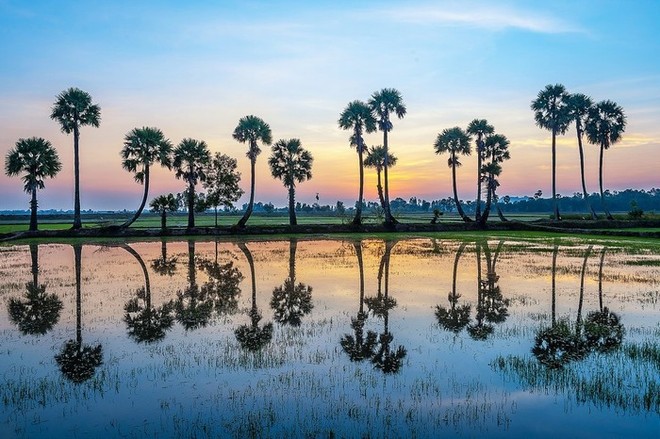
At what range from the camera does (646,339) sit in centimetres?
1320

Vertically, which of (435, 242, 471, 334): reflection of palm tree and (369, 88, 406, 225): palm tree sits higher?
(369, 88, 406, 225): palm tree

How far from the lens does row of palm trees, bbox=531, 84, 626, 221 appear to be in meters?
74.9

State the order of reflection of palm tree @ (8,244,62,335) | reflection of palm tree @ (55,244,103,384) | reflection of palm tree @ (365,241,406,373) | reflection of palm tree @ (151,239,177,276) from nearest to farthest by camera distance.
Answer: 1. reflection of palm tree @ (55,244,103,384)
2. reflection of palm tree @ (365,241,406,373)
3. reflection of palm tree @ (8,244,62,335)
4. reflection of palm tree @ (151,239,177,276)

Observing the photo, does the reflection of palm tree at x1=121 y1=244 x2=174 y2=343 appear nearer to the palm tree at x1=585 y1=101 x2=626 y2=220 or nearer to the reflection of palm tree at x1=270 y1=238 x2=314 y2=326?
the reflection of palm tree at x1=270 y1=238 x2=314 y2=326

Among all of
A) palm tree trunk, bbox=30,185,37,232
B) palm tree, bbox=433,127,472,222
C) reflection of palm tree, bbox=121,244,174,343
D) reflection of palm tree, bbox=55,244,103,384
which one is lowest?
reflection of palm tree, bbox=55,244,103,384

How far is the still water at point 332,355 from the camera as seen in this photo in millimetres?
8422

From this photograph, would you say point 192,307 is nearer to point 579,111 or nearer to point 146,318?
point 146,318

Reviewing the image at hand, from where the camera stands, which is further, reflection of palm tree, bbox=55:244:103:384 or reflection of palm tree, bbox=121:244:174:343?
reflection of palm tree, bbox=121:244:174:343

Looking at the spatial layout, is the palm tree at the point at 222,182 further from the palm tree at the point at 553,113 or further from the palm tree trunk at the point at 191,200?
the palm tree at the point at 553,113

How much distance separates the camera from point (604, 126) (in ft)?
256

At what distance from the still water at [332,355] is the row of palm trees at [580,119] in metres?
55.0

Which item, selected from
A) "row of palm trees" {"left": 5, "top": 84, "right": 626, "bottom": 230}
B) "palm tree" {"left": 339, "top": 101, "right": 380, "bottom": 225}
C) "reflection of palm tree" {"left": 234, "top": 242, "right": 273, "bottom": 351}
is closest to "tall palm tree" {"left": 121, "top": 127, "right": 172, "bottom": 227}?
"row of palm trees" {"left": 5, "top": 84, "right": 626, "bottom": 230}

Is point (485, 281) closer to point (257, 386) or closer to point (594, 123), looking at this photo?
point (257, 386)

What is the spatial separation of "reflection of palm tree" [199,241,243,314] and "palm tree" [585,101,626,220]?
68.5 meters
